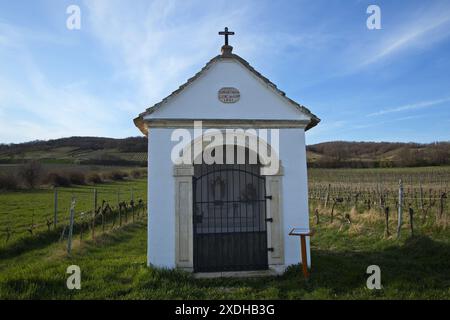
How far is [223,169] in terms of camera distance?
6.26m

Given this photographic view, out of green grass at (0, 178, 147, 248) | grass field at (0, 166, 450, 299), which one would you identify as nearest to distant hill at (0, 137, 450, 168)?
green grass at (0, 178, 147, 248)

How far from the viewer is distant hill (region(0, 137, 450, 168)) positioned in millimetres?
40688

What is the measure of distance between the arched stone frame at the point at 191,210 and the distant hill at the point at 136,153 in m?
33.1

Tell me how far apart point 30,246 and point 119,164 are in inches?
1330

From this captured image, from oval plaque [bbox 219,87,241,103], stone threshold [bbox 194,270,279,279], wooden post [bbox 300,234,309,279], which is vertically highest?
oval plaque [bbox 219,87,241,103]

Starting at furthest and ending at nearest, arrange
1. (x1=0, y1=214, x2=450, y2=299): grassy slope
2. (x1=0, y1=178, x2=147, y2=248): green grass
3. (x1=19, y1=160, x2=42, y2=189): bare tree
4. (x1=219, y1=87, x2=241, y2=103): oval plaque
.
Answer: (x1=19, y1=160, x2=42, y2=189): bare tree
(x1=0, y1=178, x2=147, y2=248): green grass
(x1=219, y1=87, x2=241, y2=103): oval plaque
(x1=0, y1=214, x2=450, y2=299): grassy slope

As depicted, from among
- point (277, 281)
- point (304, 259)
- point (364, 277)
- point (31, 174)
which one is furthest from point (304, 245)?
point (31, 174)

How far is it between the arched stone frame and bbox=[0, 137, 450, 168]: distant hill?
3315cm

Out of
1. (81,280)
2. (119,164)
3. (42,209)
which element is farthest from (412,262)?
(119,164)

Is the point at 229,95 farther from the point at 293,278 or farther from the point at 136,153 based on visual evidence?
the point at 136,153

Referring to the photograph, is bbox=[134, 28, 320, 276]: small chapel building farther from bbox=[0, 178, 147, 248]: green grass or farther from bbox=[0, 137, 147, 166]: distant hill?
bbox=[0, 137, 147, 166]: distant hill

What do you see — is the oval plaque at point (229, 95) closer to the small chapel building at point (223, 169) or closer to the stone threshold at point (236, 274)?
the small chapel building at point (223, 169)
